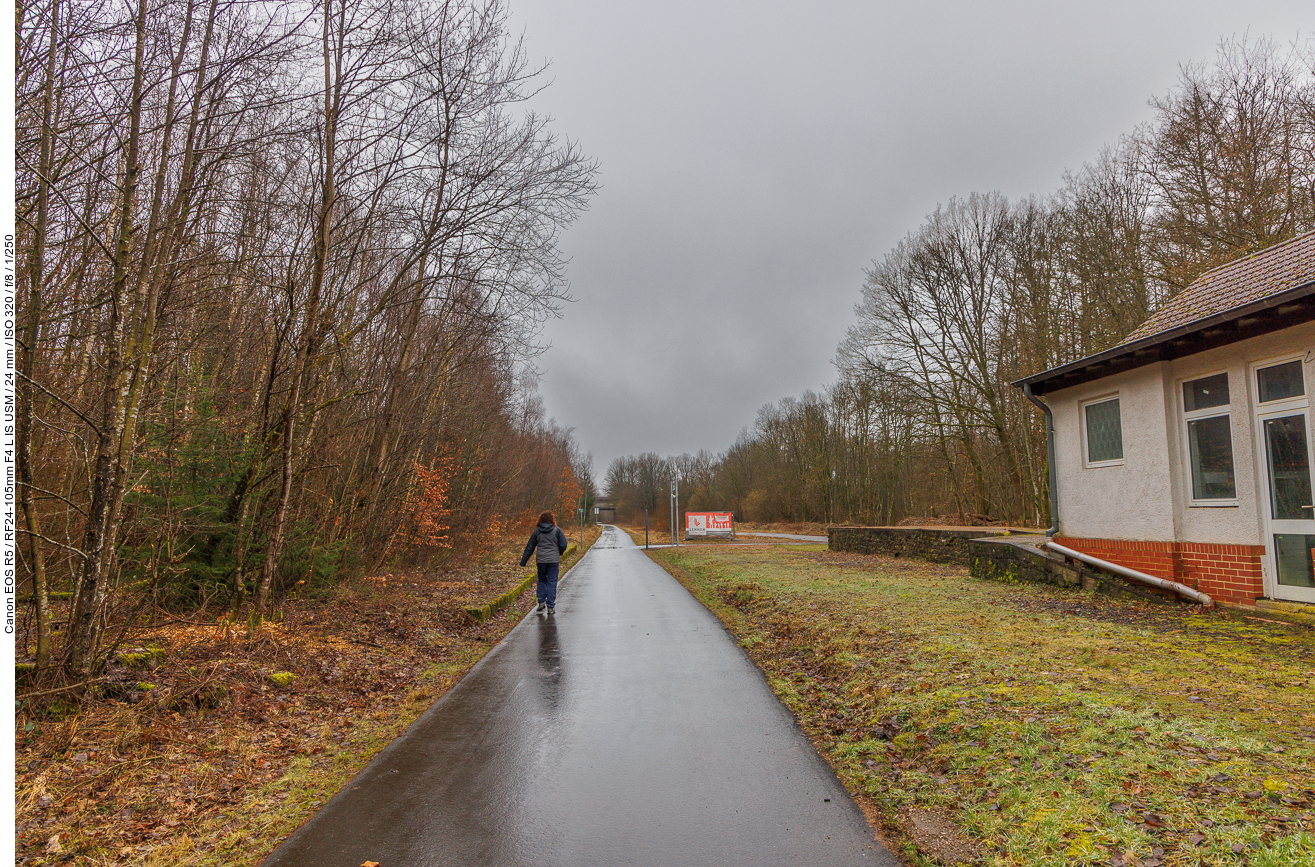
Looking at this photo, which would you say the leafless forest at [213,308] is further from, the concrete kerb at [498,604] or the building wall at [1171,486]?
the building wall at [1171,486]

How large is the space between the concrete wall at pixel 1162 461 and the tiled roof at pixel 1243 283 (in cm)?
62

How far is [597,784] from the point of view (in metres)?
4.32

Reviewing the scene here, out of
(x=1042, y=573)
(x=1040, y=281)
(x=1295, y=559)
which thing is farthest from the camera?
(x=1040, y=281)

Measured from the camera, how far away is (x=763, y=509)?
204ft

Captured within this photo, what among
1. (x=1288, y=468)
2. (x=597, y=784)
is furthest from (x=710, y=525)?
(x=597, y=784)

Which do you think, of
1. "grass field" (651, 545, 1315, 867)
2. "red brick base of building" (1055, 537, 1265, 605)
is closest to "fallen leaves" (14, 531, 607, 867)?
"grass field" (651, 545, 1315, 867)

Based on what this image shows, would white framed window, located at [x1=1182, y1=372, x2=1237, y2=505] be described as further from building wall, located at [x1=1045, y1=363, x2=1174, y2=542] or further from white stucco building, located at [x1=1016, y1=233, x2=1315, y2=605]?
building wall, located at [x1=1045, y1=363, x2=1174, y2=542]

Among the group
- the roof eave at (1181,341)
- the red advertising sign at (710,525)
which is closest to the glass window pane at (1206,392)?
the roof eave at (1181,341)

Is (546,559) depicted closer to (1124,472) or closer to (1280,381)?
(1124,472)

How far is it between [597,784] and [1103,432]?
36.3ft

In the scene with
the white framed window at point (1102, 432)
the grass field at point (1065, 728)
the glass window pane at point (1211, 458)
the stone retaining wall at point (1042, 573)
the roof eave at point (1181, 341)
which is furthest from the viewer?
the white framed window at point (1102, 432)

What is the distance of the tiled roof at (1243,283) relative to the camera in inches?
352

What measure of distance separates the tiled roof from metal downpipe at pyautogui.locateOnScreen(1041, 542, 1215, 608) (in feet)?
11.4

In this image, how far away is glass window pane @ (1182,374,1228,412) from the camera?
945 cm
